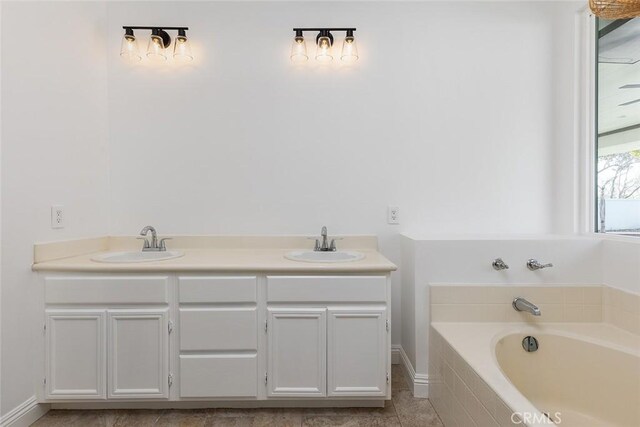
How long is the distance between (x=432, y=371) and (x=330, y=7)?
243 centimetres

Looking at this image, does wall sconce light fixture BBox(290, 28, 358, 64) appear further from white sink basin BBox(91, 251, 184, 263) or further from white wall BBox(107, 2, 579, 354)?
white sink basin BBox(91, 251, 184, 263)

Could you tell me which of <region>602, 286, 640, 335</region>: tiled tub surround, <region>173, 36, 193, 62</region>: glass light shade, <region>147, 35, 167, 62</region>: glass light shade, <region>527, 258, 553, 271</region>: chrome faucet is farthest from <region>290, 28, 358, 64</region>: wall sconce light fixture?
<region>602, 286, 640, 335</region>: tiled tub surround

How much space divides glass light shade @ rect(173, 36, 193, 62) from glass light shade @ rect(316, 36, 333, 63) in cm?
89

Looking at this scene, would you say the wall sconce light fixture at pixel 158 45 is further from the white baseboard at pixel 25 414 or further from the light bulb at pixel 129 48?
the white baseboard at pixel 25 414

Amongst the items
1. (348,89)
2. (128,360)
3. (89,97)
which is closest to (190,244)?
(128,360)

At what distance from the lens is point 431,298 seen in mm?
1907

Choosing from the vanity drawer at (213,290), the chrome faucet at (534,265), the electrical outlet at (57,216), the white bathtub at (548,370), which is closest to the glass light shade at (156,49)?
the electrical outlet at (57,216)

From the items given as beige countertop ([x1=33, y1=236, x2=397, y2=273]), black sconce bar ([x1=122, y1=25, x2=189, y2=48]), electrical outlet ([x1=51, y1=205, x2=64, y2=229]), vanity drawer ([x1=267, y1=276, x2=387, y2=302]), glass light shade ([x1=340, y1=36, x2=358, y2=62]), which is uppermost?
black sconce bar ([x1=122, y1=25, x2=189, y2=48])

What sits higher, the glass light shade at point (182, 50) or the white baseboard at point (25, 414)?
the glass light shade at point (182, 50)

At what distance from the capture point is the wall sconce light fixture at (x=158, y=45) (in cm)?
222

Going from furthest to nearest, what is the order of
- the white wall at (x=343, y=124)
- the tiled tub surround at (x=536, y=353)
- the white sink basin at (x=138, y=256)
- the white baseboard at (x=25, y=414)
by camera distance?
the white wall at (x=343, y=124) < the white sink basin at (x=138, y=256) < the white baseboard at (x=25, y=414) < the tiled tub surround at (x=536, y=353)

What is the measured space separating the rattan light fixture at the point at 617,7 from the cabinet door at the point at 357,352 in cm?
154

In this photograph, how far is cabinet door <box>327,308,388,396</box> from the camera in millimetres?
1734

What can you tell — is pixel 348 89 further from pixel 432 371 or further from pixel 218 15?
pixel 432 371
